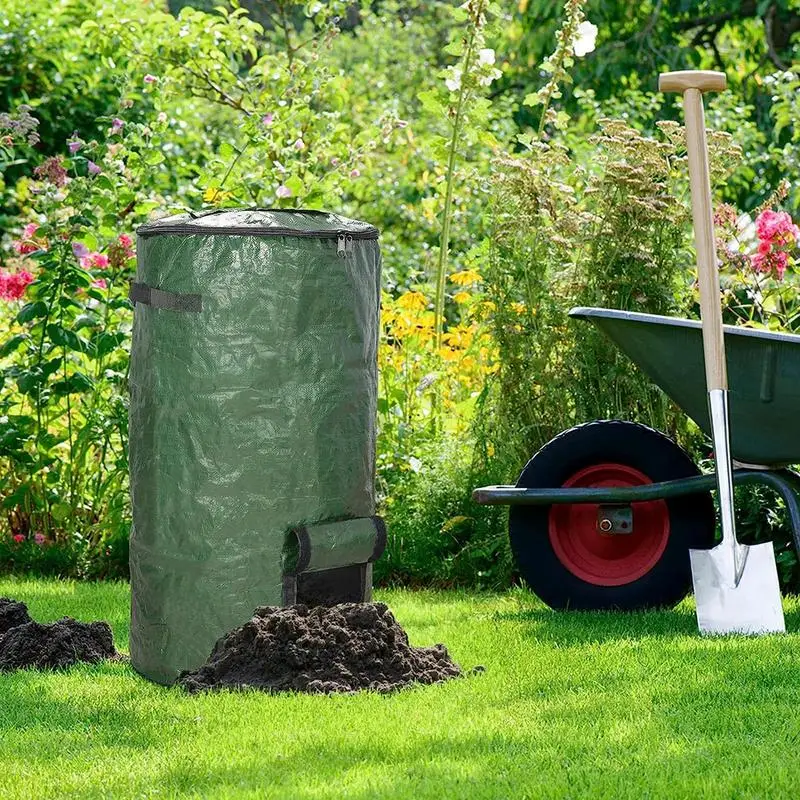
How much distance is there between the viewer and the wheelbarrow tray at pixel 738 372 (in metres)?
4.06

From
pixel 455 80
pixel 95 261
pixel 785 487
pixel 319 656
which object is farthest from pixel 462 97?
pixel 319 656

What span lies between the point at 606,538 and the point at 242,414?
1436 mm

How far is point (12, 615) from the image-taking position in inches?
157

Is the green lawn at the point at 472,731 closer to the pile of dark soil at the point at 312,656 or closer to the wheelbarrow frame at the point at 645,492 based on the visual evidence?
the pile of dark soil at the point at 312,656

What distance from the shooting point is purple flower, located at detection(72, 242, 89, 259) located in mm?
5184

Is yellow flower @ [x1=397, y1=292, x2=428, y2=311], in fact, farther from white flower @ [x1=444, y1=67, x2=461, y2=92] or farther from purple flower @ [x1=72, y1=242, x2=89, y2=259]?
purple flower @ [x1=72, y1=242, x2=89, y2=259]

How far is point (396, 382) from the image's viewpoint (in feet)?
18.5

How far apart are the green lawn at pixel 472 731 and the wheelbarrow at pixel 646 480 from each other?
0.38 meters

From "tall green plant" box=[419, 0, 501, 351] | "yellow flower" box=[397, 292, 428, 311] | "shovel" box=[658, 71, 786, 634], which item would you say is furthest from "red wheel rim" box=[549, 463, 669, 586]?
"yellow flower" box=[397, 292, 428, 311]

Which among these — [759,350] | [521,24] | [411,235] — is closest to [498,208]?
[759,350]

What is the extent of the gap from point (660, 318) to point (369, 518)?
1.04 meters

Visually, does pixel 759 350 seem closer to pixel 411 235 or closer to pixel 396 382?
pixel 396 382

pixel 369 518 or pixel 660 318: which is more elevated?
pixel 660 318

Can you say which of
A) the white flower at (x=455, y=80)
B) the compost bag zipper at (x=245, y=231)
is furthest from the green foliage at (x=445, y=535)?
the compost bag zipper at (x=245, y=231)
